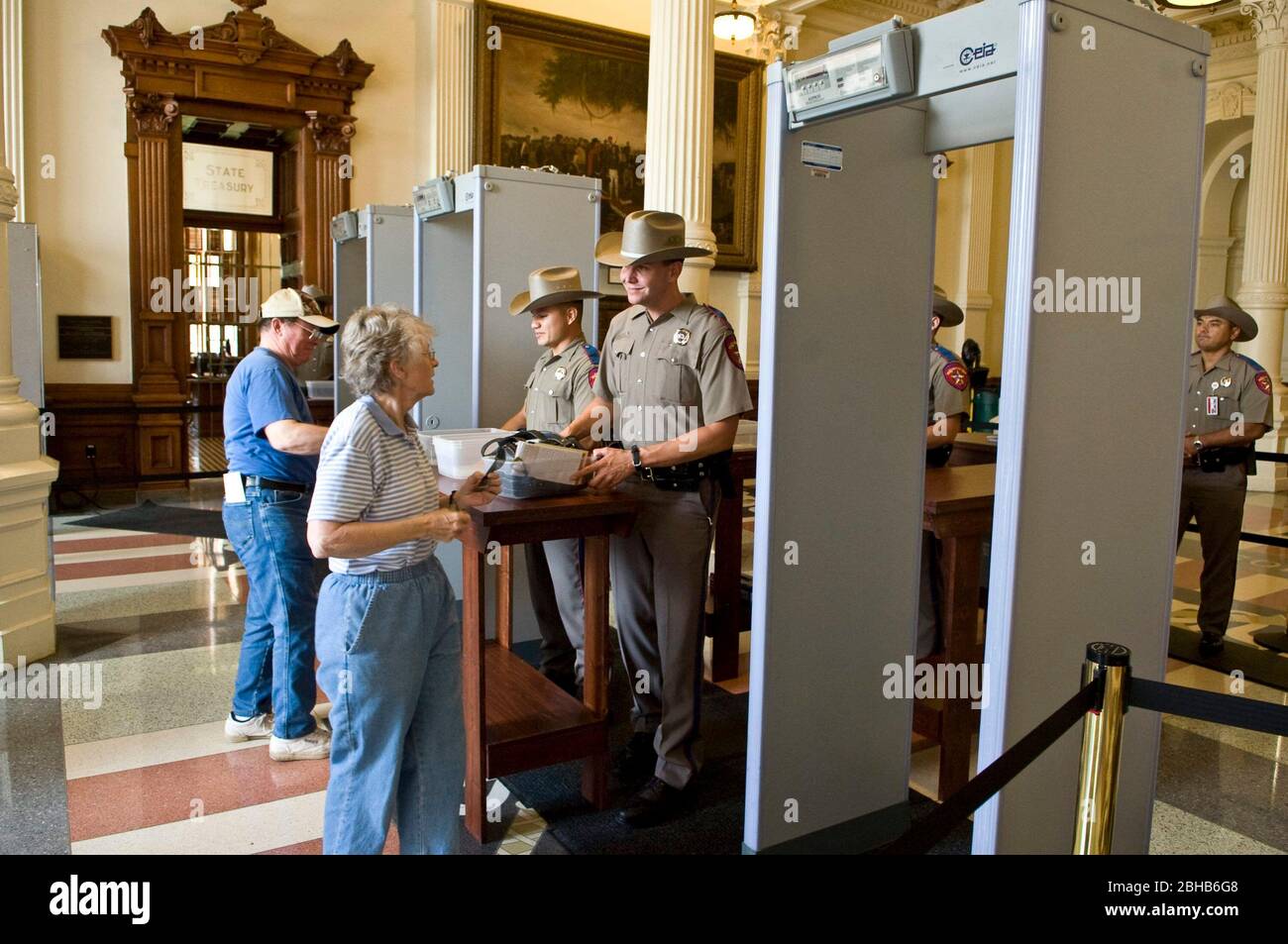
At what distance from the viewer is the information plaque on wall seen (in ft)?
28.5

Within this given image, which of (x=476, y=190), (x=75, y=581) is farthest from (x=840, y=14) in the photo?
(x=75, y=581)

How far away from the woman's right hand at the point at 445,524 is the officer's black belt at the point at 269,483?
1.29 metres

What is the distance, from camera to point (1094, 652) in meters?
1.83

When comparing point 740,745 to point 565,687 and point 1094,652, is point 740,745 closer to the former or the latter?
point 565,687

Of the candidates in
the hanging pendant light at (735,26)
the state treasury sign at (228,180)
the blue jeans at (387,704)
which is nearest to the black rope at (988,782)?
the blue jeans at (387,704)

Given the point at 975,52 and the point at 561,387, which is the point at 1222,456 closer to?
the point at 561,387

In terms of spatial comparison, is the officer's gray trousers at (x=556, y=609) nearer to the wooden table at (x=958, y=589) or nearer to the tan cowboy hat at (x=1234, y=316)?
the wooden table at (x=958, y=589)

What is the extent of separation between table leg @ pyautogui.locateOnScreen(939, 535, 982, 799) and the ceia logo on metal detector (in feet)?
5.42

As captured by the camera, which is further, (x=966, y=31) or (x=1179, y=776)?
(x=1179, y=776)

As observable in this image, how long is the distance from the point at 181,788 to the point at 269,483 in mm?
1084

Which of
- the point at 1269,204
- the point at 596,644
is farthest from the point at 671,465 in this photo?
the point at 1269,204

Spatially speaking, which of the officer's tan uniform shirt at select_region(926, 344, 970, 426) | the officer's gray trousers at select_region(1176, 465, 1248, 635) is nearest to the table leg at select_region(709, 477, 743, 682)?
the officer's tan uniform shirt at select_region(926, 344, 970, 426)

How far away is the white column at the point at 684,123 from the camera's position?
279 inches

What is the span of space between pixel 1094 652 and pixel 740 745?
2.21m
